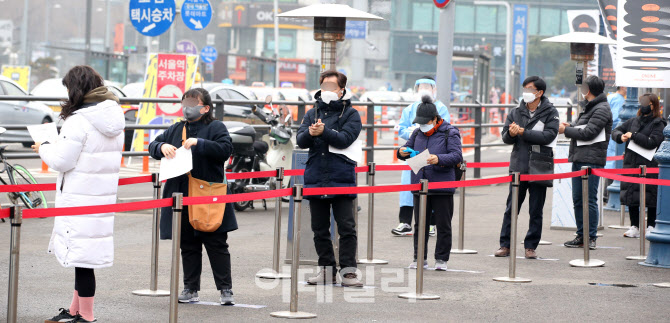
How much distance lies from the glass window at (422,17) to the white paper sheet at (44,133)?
276 ft

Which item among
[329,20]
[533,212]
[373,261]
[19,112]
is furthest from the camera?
[19,112]

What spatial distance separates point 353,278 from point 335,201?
2.14 ft

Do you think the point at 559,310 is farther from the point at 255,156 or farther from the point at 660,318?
the point at 255,156

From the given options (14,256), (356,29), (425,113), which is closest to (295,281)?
(14,256)

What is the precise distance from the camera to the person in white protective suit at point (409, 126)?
1141 centimetres

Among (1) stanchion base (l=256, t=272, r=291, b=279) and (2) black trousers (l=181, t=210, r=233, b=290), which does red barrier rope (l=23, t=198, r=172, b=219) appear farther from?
(1) stanchion base (l=256, t=272, r=291, b=279)

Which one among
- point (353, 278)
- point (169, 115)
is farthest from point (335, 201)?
point (169, 115)

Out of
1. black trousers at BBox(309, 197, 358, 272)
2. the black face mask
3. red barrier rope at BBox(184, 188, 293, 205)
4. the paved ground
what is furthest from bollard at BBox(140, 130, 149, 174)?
red barrier rope at BBox(184, 188, 293, 205)

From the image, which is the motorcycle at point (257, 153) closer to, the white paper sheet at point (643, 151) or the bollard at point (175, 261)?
the white paper sheet at point (643, 151)

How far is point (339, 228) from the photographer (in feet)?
29.2

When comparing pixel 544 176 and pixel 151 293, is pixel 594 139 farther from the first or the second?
pixel 151 293

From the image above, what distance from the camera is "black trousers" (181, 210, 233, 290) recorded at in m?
7.89

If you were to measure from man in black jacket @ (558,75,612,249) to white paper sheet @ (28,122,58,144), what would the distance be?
6.15 m

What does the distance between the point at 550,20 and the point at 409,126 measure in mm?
75920
